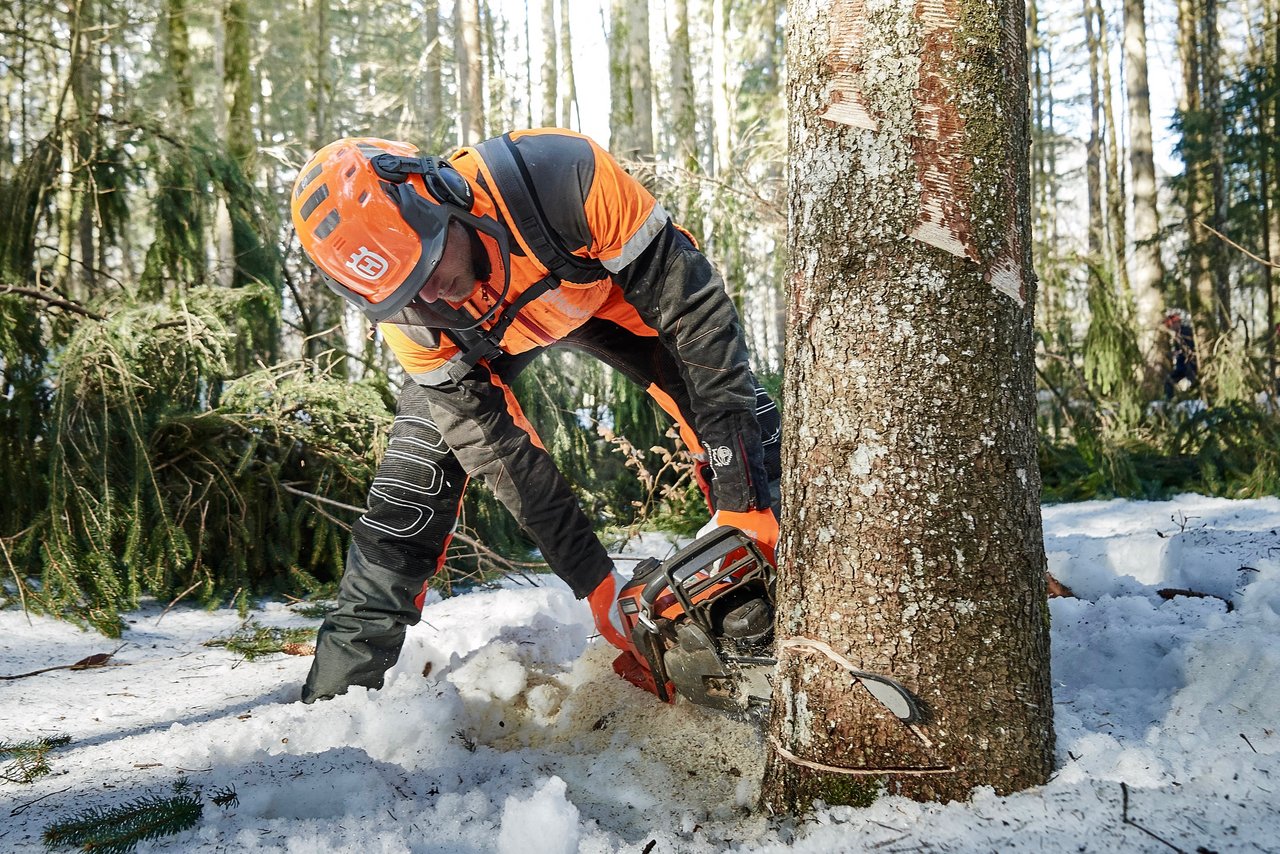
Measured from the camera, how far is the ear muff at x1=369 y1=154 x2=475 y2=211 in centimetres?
216

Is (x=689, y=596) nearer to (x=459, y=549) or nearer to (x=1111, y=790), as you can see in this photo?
(x=1111, y=790)

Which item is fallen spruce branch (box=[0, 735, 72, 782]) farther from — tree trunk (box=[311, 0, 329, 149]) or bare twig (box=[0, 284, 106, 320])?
tree trunk (box=[311, 0, 329, 149])

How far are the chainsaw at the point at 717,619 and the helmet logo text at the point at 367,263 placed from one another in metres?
1.06

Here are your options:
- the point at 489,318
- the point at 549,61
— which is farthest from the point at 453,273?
the point at 549,61

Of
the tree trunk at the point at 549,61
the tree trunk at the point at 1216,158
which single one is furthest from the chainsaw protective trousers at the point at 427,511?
the tree trunk at the point at 549,61

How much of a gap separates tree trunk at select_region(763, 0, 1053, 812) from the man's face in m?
1.07

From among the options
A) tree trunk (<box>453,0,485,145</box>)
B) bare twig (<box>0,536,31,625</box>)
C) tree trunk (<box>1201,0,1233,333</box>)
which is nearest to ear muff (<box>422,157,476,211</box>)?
bare twig (<box>0,536,31,625</box>)

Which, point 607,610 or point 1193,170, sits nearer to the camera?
point 607,610

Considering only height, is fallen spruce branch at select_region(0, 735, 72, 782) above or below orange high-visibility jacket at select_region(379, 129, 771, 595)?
below

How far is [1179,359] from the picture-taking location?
787 cm

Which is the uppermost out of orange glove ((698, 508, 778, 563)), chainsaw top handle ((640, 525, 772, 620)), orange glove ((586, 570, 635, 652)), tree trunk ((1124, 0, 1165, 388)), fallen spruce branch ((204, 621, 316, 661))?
tree trunk ((1124, 0, 1165, 388))

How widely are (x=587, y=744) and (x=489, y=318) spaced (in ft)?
3.92

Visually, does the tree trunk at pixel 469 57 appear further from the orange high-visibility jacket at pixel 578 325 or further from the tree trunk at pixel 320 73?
the orange high-visibility jacket at pixel 578 325

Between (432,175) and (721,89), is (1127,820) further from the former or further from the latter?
(721,89)
